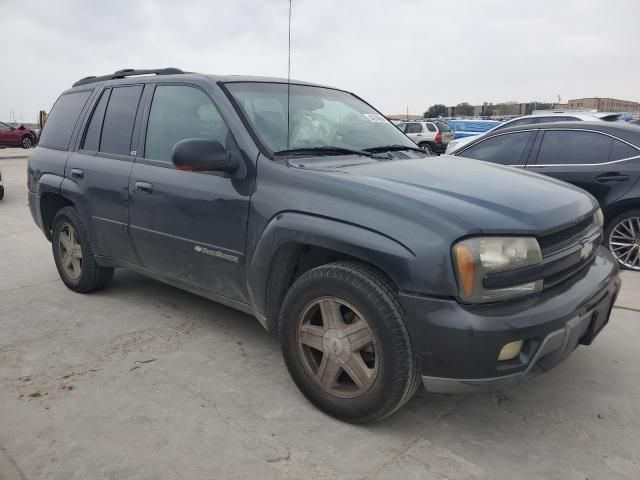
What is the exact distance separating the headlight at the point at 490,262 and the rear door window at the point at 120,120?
8.57 ft

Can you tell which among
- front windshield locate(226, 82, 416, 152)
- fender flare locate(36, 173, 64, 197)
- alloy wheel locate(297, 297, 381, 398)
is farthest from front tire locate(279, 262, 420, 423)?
fender flare locate(36, 173, 64, 197)

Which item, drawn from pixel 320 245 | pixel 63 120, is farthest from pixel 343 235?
pixel 63 120

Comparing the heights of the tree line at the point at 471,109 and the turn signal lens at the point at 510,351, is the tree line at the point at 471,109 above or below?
above

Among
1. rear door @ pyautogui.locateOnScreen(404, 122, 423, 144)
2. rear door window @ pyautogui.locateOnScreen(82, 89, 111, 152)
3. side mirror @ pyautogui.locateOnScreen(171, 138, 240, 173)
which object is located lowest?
side mirror @ pyautogui.locateOnScreen(171, 138, 240, 173)

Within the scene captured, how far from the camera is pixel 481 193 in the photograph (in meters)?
2.53

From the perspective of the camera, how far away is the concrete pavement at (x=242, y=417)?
2.29m

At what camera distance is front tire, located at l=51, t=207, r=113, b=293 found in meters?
4.21

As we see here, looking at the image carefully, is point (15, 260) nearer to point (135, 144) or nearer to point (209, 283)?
point (135, 144)

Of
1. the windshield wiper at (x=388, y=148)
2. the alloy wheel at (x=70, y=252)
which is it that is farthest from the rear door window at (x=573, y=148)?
the alloy wheel at (x=70, y=252)

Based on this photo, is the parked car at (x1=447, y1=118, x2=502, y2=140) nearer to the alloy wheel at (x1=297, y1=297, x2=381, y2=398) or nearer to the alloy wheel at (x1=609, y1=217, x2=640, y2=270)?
the alloy wheel at (x1=609, y1=217, x2=640, y2=270)

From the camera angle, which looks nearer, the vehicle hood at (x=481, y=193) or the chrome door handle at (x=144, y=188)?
the vehicle hood at (x=481, y=193)

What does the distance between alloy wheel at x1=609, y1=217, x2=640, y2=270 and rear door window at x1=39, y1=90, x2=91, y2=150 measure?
5.10 meters

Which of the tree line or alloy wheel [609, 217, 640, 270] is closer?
alloy wheel [609, 217, 640, 270]

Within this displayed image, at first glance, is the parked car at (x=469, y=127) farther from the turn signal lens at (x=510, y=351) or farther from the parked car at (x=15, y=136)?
the parked car at (x=15, y=136)
